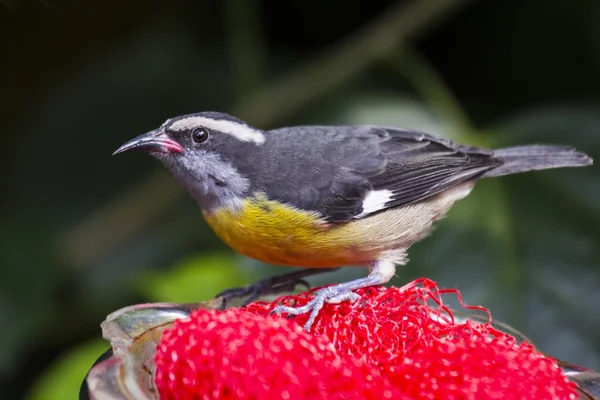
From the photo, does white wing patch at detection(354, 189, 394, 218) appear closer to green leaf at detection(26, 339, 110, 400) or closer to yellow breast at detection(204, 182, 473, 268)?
yellow breast at detection(204, 182, 473, 268)

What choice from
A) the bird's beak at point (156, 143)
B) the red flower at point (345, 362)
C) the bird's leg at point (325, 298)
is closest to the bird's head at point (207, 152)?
the bird's beak at point (156, 143)

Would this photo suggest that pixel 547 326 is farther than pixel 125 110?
No

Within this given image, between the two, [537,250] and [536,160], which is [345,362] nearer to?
[536,160]

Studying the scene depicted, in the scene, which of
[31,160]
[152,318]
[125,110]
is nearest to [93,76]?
[125,110]

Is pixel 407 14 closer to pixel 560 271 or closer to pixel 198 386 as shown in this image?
pixel 560 271

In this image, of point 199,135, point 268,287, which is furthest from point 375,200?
point 199,135

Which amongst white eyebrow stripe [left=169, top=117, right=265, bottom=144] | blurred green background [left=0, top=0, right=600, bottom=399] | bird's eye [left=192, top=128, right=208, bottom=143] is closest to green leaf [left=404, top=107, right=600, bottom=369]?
blurred green background [left=0, top=0, right=600, bottom=399]

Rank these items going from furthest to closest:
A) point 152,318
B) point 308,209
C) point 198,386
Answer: point 308,209
point 152,318
point 198,386

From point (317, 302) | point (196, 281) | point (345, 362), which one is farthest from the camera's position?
point (196, 281)
